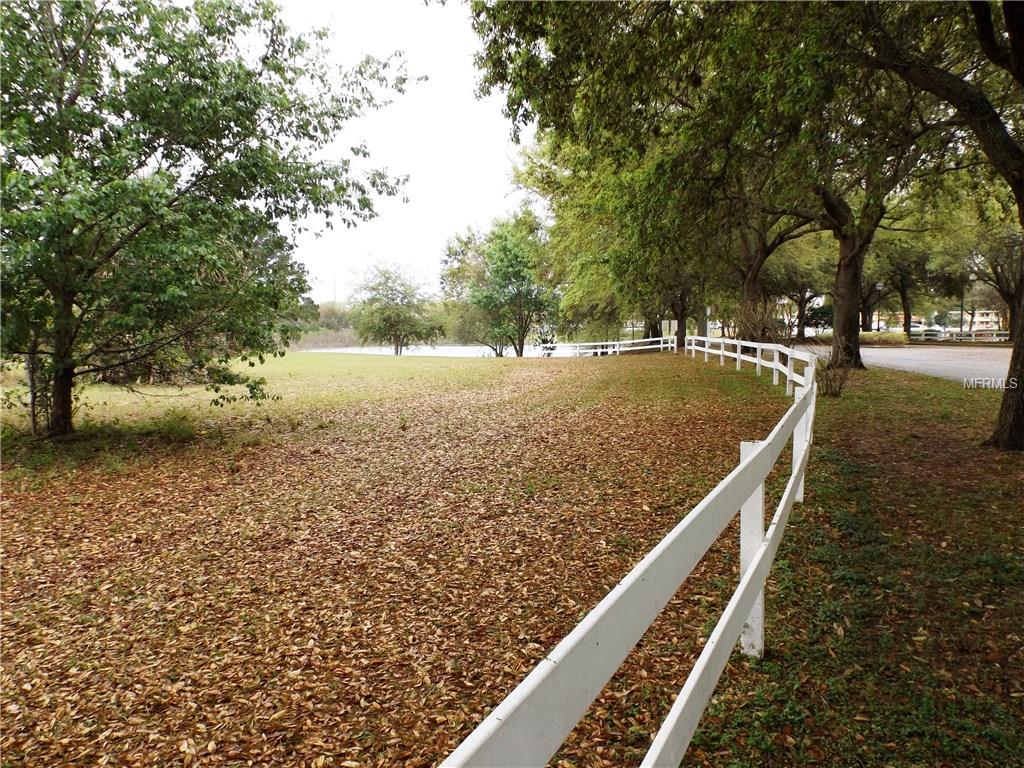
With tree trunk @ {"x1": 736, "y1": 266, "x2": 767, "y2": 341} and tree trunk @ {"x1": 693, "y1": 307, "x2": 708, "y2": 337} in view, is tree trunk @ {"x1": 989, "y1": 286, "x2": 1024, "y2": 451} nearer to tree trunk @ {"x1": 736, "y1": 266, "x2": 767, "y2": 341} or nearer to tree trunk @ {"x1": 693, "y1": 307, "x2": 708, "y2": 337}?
tree trunk @ {"x1": 736, "y1": 266, "x2": 767, "y2": 341}

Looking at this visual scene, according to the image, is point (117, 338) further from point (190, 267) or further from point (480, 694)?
point (480, 694)

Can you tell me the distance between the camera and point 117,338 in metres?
9.03

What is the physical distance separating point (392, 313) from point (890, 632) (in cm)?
5080

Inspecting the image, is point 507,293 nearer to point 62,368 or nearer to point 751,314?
point 751,314

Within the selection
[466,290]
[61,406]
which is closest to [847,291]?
[61,406]

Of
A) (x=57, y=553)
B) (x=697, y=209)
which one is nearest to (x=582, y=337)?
(x=697, y=209)

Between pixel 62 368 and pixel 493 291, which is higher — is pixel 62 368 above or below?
below

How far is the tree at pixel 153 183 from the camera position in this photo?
7418 millimetres

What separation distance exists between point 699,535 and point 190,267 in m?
8.42

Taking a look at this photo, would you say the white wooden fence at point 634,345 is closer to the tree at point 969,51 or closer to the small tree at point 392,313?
the small tree at point 392,313

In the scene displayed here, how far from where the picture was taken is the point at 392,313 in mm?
52125

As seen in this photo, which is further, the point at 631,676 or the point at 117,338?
the point at 117,338

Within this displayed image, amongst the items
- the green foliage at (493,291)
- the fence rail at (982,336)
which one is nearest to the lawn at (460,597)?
the green foliage at (493,291)

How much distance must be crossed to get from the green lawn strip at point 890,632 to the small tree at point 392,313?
47990 millimetres
